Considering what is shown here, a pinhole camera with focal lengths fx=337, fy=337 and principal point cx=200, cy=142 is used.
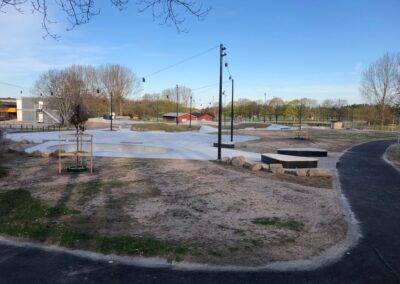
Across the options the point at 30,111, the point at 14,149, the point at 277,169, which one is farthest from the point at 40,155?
the point at 30,111

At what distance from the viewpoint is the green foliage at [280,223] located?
6.74 meters

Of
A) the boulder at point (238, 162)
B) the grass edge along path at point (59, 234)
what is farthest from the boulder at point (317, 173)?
the grass edge along path at point (59, 234)

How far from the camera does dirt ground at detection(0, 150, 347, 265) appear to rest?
5.75m

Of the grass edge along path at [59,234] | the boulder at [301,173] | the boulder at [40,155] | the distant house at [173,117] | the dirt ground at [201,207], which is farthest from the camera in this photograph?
the distant house at [173,117]

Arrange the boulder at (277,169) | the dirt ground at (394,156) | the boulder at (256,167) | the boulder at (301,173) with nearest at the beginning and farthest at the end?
the boulder at (301,173), the boulder at (277,169), the boulder at (256,167), the dirt ground at (394,156)

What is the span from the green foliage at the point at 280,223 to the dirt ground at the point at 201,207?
6 centimetres

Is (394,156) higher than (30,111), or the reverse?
(30,111)

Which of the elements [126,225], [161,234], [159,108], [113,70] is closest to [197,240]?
[161,234]

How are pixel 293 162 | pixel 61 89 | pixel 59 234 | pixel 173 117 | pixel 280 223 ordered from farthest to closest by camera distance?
pixel 173 117
pixel 61 89
pixel 293 162
pixel 280 223
pixel 59 234

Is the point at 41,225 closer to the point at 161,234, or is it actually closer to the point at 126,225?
the point at 126,225

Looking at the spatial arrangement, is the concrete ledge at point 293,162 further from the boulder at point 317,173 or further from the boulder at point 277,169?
the boulder at point 317,173

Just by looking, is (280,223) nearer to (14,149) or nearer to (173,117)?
(14,149)

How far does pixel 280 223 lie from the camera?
A: 6953 millimetres

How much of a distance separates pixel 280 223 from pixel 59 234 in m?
4.28
